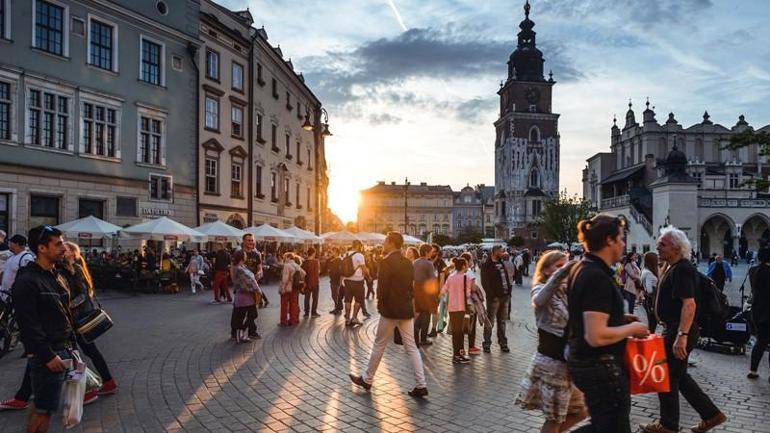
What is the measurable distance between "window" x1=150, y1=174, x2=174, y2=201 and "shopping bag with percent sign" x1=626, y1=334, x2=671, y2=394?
2779 centimetres

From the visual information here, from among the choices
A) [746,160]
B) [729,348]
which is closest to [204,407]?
[729,348]

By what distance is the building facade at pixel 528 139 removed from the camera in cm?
10944

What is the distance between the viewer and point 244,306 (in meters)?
11.2

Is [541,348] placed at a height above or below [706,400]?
above

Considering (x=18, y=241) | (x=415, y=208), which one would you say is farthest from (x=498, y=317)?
(x=415, y=208)

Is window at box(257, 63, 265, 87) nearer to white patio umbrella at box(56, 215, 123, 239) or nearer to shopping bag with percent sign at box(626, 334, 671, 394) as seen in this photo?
white patio umbrella at box(56, 215, 123, 239)

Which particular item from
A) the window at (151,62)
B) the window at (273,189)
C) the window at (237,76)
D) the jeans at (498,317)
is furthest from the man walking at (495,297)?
the window at (273,189)

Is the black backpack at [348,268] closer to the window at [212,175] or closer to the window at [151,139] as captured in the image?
the window at [151,139]

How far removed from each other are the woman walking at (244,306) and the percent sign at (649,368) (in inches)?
334

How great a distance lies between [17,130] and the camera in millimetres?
22797

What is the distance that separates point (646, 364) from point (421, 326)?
24.1ft

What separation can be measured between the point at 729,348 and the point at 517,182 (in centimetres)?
10149

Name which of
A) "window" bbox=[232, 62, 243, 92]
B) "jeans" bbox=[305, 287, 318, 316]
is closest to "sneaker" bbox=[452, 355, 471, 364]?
"jeans" bbox=[305, 287, 318, 316]

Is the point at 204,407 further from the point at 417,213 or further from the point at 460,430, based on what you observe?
the point at 417,213
